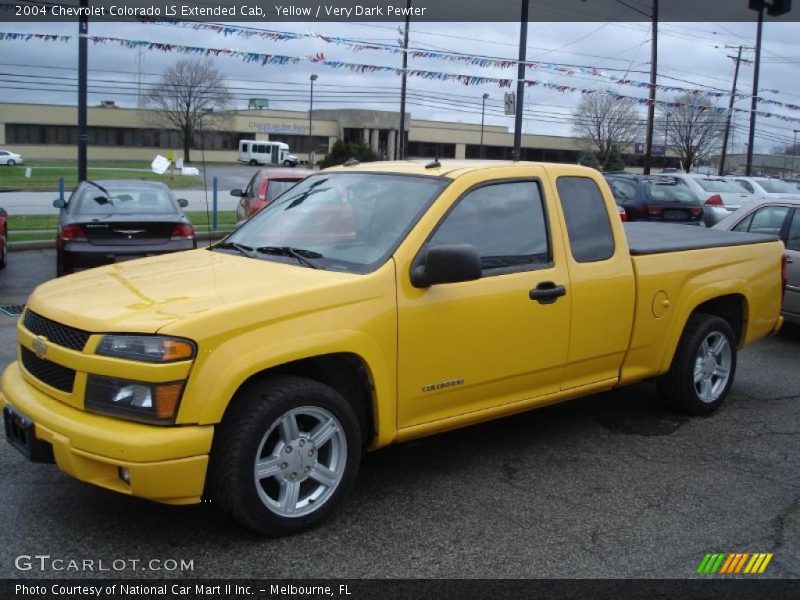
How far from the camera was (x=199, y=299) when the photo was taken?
12.2 ft

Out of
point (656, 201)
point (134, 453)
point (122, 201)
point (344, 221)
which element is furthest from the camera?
point (656, 201)

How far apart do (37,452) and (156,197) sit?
783 centimetres

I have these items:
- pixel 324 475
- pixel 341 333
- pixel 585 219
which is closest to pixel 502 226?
pixel 585 219

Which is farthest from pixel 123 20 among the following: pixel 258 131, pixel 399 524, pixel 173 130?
pixel 258 131

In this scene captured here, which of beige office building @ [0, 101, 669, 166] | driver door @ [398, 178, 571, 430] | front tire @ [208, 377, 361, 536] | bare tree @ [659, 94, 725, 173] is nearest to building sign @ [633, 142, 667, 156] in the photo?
bare tree @ [659, 94, 725, 173]

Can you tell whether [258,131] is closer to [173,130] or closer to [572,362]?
[173,130]

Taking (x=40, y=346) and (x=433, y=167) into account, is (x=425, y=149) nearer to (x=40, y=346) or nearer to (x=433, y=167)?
(x=433, y=167)

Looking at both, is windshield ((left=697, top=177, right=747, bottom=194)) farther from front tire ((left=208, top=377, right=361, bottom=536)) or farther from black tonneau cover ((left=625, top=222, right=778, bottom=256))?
front tire ((left=208, top=377, right=361, bottom=536))

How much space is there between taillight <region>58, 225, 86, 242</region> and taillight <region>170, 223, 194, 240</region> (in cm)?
101

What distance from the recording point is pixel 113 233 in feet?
31.6

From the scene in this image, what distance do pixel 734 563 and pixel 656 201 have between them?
14.7 m

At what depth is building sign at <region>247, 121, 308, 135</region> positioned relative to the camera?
82.8 meters

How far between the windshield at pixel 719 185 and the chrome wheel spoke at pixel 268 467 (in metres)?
19.1

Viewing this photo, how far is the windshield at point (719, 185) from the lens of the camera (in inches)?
822
